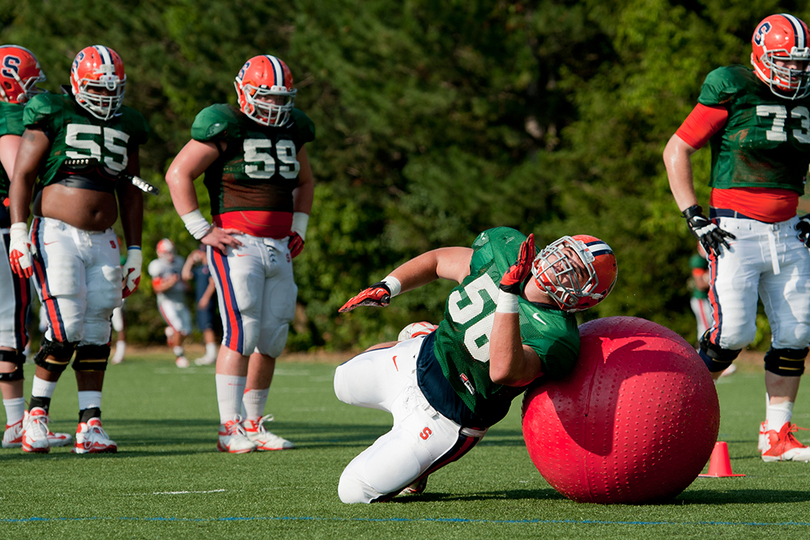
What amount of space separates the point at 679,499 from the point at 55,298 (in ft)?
11.6

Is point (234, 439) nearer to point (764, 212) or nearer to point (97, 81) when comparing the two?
point (97, 81)

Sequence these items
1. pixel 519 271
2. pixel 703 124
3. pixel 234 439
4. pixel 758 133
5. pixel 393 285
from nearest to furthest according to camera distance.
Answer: pixel 519 271, pixel 393 285, pixel 758 133, pixel 703 124, pixel 234 439

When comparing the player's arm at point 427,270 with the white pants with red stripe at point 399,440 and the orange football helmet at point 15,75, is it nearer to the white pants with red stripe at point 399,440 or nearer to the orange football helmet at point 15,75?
the white pants with red stripe at point 399,440

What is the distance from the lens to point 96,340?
570cm

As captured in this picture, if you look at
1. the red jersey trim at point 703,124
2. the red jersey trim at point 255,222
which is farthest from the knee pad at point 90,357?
the red jersey trim at point 703,124

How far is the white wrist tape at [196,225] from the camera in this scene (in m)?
5.69

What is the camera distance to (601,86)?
56.1ft

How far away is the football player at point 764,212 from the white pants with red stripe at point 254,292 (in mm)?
2415

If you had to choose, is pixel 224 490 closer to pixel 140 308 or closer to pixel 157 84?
pixel 140 308

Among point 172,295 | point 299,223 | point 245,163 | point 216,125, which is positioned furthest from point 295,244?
point 172,295

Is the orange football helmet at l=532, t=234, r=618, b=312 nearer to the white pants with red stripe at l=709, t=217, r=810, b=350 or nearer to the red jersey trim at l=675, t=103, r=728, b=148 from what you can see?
the white pants with red stripe at l=709, t=217, r=810, b=350

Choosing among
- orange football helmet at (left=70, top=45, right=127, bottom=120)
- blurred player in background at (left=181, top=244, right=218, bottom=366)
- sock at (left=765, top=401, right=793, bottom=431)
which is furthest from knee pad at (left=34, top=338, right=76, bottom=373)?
blurred player in background at (left=181, top=244, right=218, bottom=366)

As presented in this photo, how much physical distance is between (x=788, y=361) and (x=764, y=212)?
859mm

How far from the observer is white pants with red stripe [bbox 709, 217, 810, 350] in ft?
17.6
